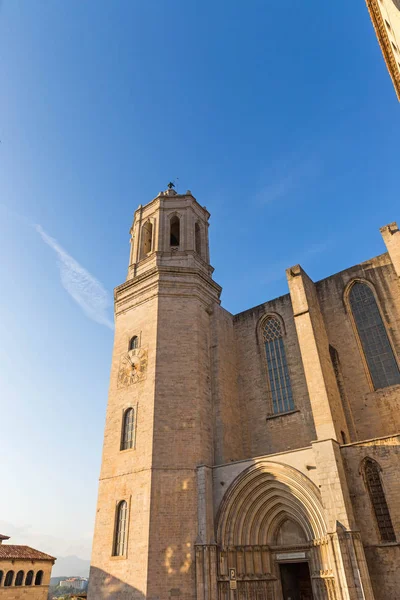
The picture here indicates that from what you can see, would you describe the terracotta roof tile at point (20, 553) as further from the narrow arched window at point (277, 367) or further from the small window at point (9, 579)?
the narrow arched window at point (277, 367)

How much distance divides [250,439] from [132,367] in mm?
5323

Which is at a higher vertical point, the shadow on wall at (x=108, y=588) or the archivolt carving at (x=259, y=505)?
the archivolt carving at (x=259, y=505)

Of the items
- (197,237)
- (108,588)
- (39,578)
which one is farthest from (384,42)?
(39,578)

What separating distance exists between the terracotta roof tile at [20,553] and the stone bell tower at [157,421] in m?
13.8

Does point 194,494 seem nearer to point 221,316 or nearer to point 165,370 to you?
point 165,370

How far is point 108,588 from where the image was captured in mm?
12469

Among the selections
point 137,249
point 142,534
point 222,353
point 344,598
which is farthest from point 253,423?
point 137,249

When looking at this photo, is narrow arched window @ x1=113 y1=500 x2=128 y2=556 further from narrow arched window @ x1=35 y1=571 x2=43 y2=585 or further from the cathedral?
narrow arched window @ x1=35 y1=571 x2=43 y2=585

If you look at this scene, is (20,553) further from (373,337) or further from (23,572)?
(373,337)

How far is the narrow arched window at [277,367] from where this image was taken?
16.1m

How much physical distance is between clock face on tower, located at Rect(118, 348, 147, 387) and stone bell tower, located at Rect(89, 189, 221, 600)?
41mm

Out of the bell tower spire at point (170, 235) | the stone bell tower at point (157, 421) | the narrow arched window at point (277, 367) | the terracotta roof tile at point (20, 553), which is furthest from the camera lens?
the terracotta roof tile at point (20, 553)

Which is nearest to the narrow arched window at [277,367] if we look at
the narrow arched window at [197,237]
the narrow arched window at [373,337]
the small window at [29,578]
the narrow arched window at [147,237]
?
the narrow arched window at [373,337]

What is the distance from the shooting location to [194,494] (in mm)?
13297
